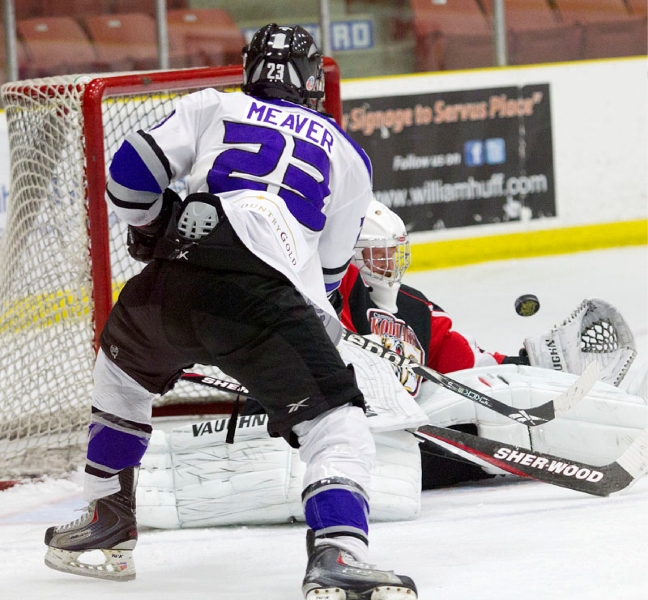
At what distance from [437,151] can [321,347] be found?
4.59 m

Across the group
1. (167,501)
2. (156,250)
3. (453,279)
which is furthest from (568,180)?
(156,250)

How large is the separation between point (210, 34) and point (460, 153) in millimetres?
1407

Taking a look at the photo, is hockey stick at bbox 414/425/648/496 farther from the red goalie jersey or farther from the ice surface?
the red goalie jersey

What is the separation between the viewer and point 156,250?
6.67 feet

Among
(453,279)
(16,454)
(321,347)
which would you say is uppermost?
(321,347)

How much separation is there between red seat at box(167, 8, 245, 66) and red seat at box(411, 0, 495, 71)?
98 cm

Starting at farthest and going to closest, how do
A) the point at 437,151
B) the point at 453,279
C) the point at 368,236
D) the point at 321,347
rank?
the point at 437,151
the point at 453,279
the point at 368,236
the point at 321,347

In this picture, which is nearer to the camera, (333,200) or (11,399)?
(333,200)

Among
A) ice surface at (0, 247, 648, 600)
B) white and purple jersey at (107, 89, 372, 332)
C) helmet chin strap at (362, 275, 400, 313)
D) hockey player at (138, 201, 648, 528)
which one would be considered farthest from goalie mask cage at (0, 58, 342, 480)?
white and purple jersey at (107, 89, 372, 332)

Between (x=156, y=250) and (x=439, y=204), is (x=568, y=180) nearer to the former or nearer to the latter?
(x=439, y=204)

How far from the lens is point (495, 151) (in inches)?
259

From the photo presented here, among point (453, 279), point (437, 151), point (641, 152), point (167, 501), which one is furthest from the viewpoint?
point (641, 152)

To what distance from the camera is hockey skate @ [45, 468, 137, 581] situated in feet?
7.25

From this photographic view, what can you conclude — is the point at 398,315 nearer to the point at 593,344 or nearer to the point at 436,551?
the point at 593,344
